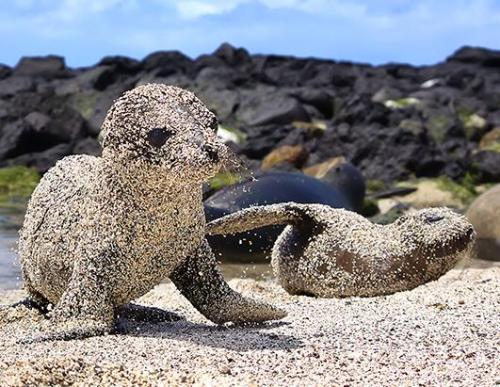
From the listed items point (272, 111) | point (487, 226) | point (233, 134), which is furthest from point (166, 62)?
point (487, 226)

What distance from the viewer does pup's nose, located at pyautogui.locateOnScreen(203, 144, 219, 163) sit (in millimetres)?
3998

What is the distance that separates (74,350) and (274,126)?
65.5 feet

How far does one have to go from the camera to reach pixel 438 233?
6082 millimetres

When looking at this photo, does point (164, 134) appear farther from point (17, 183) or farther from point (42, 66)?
point (42, 66)

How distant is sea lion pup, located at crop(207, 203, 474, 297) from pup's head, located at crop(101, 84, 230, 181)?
170 cm

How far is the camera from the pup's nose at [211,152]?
13.1 feet

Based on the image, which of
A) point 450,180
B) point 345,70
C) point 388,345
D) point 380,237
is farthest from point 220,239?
point 345,70

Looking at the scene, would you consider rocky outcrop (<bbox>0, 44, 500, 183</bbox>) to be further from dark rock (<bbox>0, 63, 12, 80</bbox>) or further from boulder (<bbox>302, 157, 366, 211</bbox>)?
boulder (<bbox>302, 157, 366, 211</bbox>)

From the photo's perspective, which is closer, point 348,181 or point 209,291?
point 209,291

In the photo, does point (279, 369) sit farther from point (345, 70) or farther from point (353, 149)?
→ point (345, 70)

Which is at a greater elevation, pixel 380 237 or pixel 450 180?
pixel 380 237

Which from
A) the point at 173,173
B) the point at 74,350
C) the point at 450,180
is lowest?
the point at 450,180

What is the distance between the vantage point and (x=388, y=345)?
168 inches

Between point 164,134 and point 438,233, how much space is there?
245 centimetres
